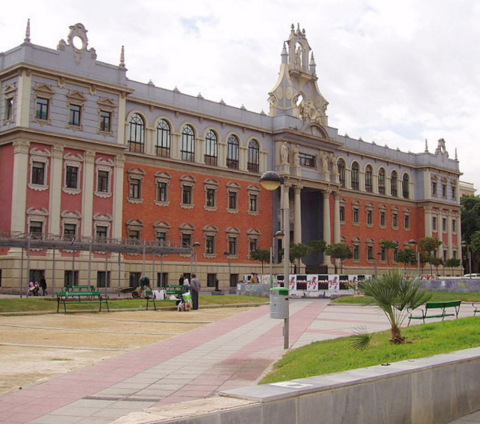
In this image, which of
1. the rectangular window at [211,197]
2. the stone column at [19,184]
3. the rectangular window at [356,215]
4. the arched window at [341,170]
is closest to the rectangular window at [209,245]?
the rectangular window at [211,197]

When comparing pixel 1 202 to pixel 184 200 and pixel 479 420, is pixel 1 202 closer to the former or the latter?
pixel 184 200

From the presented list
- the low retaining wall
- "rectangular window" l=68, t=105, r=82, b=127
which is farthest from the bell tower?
the low retaining wall

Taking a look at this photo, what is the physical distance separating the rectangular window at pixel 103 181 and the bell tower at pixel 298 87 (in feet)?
66.8

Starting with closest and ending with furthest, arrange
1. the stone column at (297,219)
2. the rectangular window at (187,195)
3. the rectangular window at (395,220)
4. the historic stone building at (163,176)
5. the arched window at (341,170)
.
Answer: the historic stone building at (163,176), the rectangular window at (187,195), the stone column at (297,219), the arched window at (341,170), the rectangular window at (395,220)

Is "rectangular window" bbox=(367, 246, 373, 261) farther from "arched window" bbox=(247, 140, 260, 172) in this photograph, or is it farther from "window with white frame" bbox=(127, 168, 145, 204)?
"window with white frame" bbox=(127, 168, 145, 204)

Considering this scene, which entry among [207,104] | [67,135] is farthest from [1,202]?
[207,104]

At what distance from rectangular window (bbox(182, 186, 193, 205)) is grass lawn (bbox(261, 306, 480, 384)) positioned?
3739 cm

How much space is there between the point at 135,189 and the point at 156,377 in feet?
122

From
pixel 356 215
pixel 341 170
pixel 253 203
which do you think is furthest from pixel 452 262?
pixel 253 203

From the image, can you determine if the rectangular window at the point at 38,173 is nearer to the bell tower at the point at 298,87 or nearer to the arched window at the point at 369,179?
the bell tower at the point at 298,87

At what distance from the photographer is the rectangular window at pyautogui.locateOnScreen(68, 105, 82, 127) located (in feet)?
140

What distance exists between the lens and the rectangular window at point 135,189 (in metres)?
46.5

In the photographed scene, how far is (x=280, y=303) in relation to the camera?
1380cm

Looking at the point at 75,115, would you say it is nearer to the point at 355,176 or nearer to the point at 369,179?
the point at 355,176
